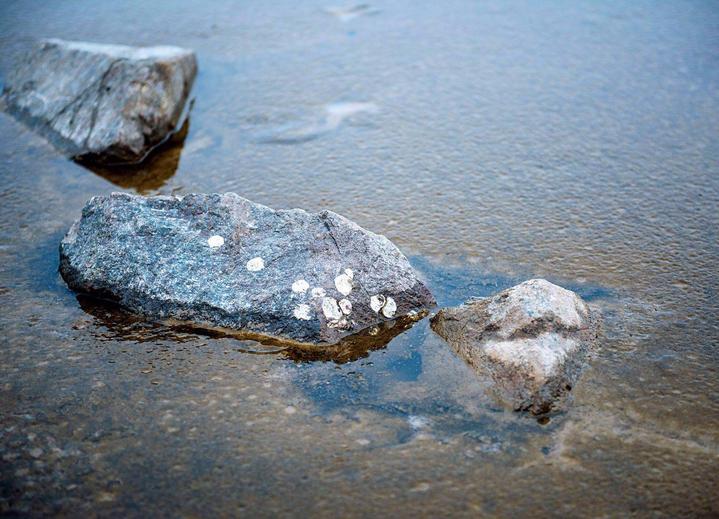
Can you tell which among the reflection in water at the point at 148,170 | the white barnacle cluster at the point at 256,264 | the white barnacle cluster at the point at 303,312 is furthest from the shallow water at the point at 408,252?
the white barnacle cluster at the point at 256,264

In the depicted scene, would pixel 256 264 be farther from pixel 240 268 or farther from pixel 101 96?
pixel 101 96

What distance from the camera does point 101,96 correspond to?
11.9 feet

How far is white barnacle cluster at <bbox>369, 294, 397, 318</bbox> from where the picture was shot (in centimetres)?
237

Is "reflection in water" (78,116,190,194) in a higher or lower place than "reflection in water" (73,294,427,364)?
higher

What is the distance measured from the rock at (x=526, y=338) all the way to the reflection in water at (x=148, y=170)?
1.64m

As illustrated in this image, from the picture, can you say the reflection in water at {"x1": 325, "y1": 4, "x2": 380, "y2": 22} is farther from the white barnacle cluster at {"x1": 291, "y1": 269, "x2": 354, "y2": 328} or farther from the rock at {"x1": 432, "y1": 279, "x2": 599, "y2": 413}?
the rock at {"x1": 432, "y1": 279, "x2": 599, "y2": 413}

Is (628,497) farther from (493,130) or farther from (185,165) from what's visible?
(185,165)

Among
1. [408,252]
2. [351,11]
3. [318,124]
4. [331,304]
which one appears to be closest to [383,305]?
[331,304]

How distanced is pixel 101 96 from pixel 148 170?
21.2 inches

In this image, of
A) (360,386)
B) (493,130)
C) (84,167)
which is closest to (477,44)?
(493,130)

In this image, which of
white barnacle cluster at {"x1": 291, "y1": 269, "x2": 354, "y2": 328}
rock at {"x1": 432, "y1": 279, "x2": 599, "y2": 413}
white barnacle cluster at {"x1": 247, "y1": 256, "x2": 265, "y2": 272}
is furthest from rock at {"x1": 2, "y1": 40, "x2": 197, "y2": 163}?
rock at {"x1": 432, "y1": 279, "x2": 599, "y2": 413}

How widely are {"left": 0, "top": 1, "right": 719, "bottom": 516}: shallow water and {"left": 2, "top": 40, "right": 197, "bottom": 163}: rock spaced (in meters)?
0.11

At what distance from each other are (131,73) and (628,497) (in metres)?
3.03

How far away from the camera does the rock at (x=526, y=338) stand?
205cm
